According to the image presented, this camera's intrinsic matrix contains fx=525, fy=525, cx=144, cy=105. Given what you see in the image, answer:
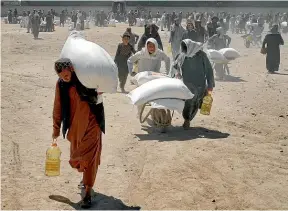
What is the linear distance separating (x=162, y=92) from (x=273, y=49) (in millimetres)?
9551

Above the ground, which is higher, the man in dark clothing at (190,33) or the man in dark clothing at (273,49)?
the man in dark clothing at (190,33)

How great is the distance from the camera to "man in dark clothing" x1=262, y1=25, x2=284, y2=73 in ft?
52.2

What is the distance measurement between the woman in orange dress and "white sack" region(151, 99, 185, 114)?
259cm

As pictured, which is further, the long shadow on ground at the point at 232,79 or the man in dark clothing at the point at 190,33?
the man in dark clothing at the point at 190,33

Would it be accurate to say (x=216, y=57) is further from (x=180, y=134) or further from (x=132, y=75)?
(x=180, y=134)

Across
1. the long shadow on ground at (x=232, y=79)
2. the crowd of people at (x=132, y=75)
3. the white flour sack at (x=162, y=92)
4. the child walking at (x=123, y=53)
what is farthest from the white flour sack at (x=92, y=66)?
the long shadow on ground at (x=232, y=79)

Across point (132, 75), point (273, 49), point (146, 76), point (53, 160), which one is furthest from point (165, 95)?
point (273, 49)

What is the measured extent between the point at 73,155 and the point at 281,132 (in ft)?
13.8

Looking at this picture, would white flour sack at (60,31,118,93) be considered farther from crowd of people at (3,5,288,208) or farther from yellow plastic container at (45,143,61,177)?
yellow plastic container at (45,143,61,177)

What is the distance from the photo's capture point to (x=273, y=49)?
16.1 meters

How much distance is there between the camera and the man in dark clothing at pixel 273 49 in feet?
52.2

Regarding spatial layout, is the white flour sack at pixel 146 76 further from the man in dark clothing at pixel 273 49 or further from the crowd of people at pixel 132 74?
the man in dark clothing at pixel 273 49

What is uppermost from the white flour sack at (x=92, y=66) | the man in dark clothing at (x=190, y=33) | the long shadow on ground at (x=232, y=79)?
the white flour sack at (x=92, y=66)

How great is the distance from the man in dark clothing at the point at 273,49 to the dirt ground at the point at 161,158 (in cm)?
484
